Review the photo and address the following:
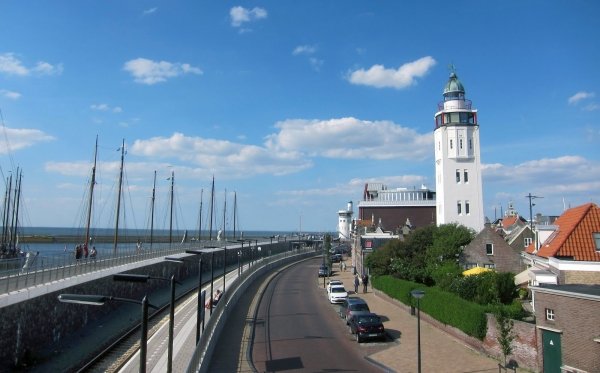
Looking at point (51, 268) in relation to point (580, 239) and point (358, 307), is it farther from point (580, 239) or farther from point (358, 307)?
point (580, 239)

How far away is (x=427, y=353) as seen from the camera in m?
24.4

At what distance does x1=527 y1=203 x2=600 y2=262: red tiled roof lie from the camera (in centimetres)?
2827

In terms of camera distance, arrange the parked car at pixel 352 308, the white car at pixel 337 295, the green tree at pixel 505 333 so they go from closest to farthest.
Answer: the green tree at pixel 505 333
the parked car at pixel 352 308
the white car at pixel 337 295

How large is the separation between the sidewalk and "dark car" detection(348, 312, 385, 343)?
1015 mm

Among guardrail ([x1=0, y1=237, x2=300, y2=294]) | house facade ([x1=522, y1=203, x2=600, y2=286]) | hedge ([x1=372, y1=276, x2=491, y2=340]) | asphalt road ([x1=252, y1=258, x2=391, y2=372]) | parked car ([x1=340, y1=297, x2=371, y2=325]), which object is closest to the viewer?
asphalt road ([x1=252, y1=258, x2=391, y2=372])

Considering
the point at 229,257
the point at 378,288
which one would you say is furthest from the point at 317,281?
the point at 229,257

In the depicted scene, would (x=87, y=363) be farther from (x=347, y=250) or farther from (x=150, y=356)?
(x=347, y=250)

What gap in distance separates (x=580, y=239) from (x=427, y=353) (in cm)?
1263

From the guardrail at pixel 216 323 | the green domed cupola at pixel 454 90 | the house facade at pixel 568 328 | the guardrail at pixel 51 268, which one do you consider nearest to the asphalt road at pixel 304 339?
the guardrail at pixel 216 323

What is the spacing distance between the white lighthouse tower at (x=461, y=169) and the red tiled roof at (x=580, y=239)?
3113cm

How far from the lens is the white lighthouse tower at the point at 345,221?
158250 mm

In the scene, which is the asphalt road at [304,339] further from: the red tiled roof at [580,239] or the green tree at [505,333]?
the red tiled roof at [580,239]

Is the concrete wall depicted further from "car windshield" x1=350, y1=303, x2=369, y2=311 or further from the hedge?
the hedge

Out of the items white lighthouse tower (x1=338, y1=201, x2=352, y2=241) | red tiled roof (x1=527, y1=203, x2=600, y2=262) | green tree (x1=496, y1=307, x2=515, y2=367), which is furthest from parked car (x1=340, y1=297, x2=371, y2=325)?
white lighthouse tower (x1=338, y1=201, x2=352, y2=241)
